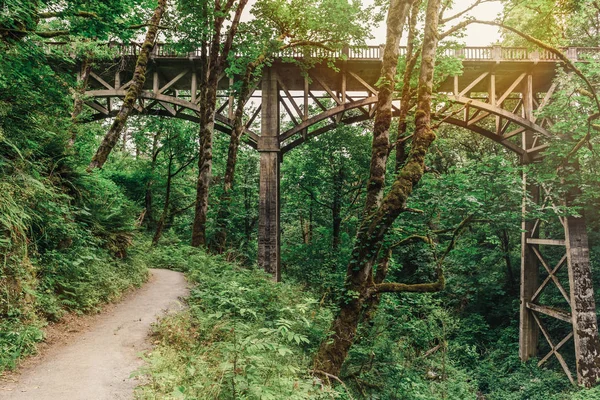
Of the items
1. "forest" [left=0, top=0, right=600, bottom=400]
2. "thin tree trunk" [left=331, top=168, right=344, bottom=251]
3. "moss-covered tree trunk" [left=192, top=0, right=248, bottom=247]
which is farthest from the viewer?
"thin tree trunk" [left=331, top=168, right=344, bottom=251]

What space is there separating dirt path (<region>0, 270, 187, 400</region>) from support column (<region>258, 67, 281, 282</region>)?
6.87 meters

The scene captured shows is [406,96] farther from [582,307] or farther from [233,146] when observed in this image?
[582,307]

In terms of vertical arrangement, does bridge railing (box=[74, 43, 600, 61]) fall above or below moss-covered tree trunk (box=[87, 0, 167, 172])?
above

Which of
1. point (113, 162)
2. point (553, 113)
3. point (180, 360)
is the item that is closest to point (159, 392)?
point (180, 360)

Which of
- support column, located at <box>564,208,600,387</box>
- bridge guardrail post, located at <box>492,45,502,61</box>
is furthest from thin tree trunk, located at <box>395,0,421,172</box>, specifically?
support column, located at <box>564,208,600,387</box>

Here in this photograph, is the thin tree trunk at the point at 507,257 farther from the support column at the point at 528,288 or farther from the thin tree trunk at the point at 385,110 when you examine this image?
the thin tree trunk at the point at 385,110

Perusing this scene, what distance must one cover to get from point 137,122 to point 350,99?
11838 millimetres

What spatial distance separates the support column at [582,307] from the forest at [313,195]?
0.20 feet

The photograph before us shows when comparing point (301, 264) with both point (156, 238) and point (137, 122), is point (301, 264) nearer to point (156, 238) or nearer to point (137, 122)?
point (156, 238)

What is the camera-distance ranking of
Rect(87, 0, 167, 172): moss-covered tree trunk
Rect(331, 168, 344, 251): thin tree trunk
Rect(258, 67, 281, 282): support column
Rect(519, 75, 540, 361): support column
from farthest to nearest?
1. Rect(331, 168, 344, 251): thin tree trunk
2. Rect(519, 75, 540, 361): support column
3. Rect(258, 67, 281, 282): support column
4. Rect(87, 0, 167, 172): moss-covered tree trunk

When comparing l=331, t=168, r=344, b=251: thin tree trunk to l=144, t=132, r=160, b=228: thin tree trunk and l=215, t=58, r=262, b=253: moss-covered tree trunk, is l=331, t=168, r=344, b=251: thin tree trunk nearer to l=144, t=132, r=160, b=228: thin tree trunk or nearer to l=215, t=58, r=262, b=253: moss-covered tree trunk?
l=215, t=58, r=262, b=253: moss-covered tree trunk

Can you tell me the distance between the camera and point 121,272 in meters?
8.59

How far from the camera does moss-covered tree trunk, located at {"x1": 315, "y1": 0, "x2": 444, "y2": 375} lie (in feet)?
19.2

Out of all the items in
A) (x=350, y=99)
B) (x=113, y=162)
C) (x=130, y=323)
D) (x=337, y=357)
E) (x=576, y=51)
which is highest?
(x=576, y=51)
